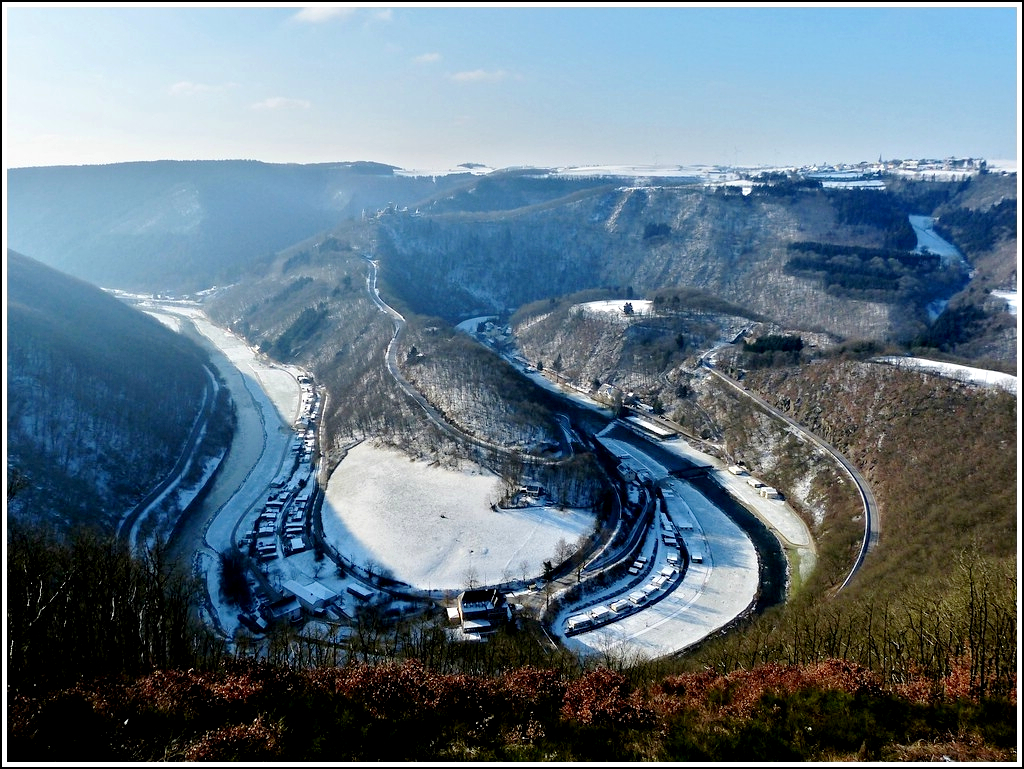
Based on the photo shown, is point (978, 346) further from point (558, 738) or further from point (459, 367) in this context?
point (558, 738)

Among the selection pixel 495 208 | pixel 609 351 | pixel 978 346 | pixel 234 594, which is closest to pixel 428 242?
pixel 495 208

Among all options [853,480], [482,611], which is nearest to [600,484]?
[482,611]

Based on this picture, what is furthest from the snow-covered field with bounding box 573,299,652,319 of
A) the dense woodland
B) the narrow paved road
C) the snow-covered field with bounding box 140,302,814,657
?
the snow-covered field with bounding box 140,302,814,657

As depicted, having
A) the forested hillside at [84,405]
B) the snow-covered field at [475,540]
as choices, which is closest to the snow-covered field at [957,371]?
the snow-covered field at [475,540]

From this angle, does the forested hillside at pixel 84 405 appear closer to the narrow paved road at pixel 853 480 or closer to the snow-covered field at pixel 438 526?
the snow-covered field at pixel 438 526

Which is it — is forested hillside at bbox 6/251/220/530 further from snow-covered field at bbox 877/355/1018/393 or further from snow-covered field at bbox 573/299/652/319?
snow-covered field at bbox 877/355/1018/393

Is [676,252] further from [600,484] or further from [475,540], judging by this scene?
[475,540]

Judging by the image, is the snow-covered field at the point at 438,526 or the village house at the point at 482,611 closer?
the village house at the point at 482,611
